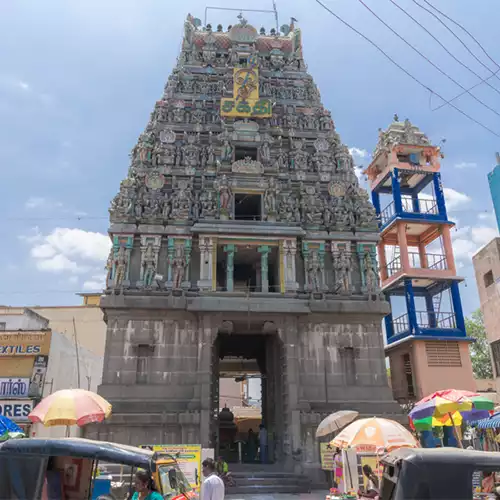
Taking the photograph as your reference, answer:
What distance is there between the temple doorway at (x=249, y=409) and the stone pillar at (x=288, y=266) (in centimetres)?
237

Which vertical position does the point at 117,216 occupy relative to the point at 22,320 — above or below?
above

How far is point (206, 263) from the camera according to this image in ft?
74.5

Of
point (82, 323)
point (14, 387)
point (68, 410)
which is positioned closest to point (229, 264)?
point (14, 387)

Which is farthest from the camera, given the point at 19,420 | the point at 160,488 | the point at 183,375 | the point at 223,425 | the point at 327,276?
the point at 223,425

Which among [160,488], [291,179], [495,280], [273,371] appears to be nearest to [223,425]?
[273,371]

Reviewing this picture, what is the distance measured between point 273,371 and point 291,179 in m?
10.4

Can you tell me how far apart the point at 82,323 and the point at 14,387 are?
53.8 feet

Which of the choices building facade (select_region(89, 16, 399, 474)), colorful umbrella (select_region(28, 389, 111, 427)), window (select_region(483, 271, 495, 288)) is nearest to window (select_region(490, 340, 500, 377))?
window (select_region(483, 271, 495, 288))

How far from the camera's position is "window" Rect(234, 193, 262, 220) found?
26014mm

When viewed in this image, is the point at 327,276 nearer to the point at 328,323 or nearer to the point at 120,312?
the point at 328,323

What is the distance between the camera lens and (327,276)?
2361 centimetres

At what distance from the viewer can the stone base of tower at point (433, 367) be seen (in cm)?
2630

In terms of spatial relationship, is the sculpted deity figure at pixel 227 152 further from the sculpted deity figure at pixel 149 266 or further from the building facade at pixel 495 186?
the building facade at pixel 495 186

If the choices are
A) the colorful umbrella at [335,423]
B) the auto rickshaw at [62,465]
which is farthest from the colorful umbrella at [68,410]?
the colorful umbrella at [335,423]
